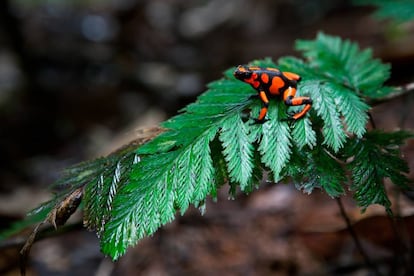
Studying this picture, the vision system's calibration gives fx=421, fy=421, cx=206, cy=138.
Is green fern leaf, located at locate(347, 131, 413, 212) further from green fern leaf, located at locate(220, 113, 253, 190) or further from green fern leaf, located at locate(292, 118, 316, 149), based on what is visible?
green fern leaf, located at locate(220, 113, 253, 190)

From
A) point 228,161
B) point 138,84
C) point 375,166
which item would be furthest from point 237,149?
point 138,84

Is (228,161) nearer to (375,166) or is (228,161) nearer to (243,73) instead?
(243,73)

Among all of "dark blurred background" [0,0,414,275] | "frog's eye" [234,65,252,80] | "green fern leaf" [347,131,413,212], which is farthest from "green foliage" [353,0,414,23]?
"frog's eye" [234,65,252,80]

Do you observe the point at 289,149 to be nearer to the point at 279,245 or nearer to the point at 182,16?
the point at 279,245

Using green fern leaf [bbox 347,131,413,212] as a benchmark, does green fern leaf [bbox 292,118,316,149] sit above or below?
above

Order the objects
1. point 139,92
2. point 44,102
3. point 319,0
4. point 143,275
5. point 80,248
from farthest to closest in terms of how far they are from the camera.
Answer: point 319,0
point 139,92
point 44,102
point 80,248
point 143,275

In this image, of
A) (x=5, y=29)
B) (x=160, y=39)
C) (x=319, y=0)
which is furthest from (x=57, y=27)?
(x=319, y=0)

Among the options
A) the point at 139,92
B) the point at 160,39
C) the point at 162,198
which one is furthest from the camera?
the point at 160,39

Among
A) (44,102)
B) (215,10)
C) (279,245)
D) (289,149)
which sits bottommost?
(279,245)
